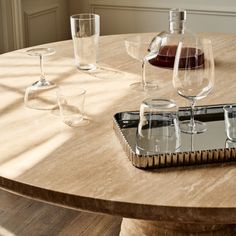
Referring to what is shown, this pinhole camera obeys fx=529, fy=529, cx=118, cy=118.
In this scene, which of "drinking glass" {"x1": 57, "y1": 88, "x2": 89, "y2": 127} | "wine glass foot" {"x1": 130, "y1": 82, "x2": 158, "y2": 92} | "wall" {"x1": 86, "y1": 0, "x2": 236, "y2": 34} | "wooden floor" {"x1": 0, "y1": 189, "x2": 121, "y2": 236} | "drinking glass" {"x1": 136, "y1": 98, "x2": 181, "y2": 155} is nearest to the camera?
"drinking glass" {"x1": 136, "y1": 98, "x2": 181, "y2": 155}

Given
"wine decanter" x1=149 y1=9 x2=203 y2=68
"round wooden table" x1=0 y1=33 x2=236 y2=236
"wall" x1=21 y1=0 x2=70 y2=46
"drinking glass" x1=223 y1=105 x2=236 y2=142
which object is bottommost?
"wall" x1=21 y1=0 x2=70 y2=46

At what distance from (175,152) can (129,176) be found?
0.31 feet

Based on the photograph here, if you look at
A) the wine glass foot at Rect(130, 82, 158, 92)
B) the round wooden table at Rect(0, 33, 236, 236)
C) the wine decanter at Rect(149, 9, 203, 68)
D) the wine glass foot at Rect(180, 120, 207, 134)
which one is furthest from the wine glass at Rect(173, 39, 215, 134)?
the wine decanter at Rect(149, 9, 203, 68)

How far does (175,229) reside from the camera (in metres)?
1.17

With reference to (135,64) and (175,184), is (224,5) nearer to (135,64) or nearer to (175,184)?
(135,64)

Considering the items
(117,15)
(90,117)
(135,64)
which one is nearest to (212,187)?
(90,117)

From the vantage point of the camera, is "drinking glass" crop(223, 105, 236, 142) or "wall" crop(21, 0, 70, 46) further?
"wall" crop(21, 0, 70, 46)

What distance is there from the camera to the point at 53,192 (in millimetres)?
840

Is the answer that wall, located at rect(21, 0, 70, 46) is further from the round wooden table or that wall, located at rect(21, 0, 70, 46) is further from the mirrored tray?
the mirrored tray

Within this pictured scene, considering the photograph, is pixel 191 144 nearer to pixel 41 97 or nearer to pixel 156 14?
pixel 41 97

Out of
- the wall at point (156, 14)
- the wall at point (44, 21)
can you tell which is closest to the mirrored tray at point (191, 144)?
the wall at point (156, 14)

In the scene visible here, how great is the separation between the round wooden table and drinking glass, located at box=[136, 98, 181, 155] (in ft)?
0.17

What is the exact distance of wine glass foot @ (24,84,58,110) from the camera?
1.21 m

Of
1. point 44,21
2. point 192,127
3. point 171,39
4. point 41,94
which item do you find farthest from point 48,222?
point 44,21
